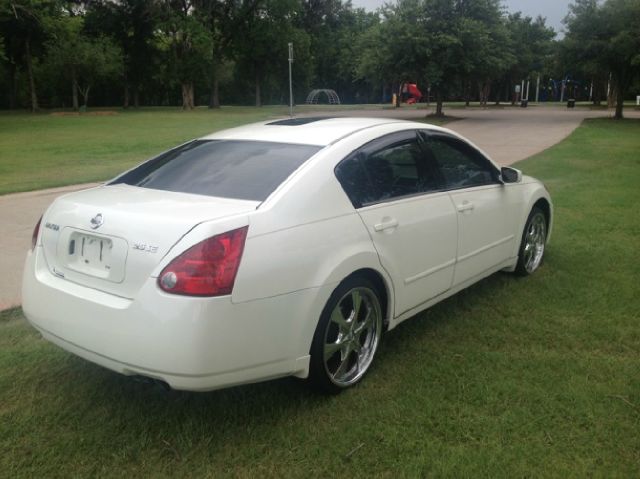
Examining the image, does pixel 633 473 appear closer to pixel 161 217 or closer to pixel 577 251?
pixel 161 217

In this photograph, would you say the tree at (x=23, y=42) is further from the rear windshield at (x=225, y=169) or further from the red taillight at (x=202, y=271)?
the red taillight at (x=202, y=271)

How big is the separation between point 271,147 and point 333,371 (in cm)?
139

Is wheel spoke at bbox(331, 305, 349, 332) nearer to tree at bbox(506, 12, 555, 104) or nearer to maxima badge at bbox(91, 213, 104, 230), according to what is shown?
maxima badge at bbox(91, 213, 104, 230)

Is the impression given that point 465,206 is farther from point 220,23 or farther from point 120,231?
point 220,23

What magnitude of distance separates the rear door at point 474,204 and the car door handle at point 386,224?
0.78 m

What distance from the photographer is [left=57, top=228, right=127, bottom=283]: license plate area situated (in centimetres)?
291

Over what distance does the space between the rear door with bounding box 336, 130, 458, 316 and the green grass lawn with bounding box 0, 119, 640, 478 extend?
1.60ft

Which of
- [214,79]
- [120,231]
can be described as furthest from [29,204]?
[214,79]

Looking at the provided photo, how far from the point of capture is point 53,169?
12.8 meters

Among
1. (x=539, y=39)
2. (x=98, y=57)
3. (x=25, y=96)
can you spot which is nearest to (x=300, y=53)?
(x=98, y=57)

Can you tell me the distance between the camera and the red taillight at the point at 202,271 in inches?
108

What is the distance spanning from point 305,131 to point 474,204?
138 centimetres

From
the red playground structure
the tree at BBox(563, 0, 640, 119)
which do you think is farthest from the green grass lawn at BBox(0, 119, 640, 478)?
the red playground structure

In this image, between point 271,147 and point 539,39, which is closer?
point 271,147
